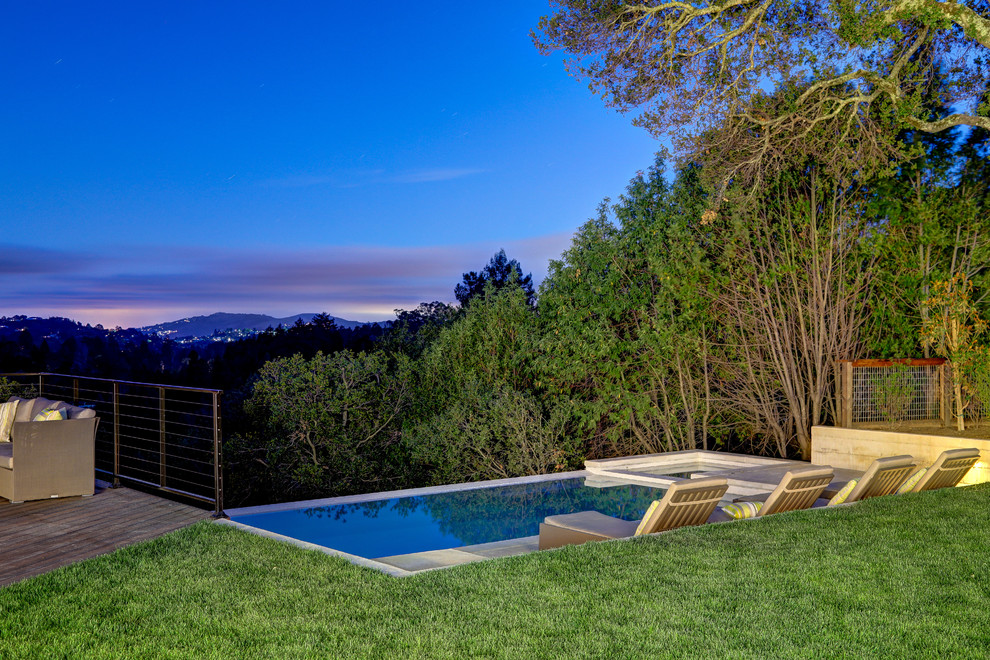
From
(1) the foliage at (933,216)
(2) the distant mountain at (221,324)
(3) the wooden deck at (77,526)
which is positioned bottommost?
(3) the wooden deck at (77,526)

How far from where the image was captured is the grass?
3.28m

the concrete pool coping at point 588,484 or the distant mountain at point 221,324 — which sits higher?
the distant mountain at point 221,324

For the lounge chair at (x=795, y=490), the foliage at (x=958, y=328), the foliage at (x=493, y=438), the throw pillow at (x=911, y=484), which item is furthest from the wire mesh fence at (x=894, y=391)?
the lounge chair at (x=795, y=490)

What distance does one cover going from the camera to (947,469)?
7.39 metres

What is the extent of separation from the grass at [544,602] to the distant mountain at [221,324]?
59.1 feet

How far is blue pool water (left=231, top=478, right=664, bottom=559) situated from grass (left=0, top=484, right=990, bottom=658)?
1.86m

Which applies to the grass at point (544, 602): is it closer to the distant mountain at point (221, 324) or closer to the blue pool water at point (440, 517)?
the blue pool water at point (440, 517)

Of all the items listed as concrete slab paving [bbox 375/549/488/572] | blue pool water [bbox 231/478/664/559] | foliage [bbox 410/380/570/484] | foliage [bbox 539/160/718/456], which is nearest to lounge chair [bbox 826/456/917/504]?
blue pool water [bbox 231/478/664/559]

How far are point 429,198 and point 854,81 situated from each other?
37.5 feet

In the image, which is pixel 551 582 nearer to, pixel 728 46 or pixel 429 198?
pixel 728 46

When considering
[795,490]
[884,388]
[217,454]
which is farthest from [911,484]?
[217,454]

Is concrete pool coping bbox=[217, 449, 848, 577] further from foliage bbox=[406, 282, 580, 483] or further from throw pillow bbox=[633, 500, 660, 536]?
foliage bbox=[406, 282, 580, 483]

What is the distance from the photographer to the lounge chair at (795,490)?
6109 mm

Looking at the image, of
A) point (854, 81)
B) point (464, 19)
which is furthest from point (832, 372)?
point (464, 19)
